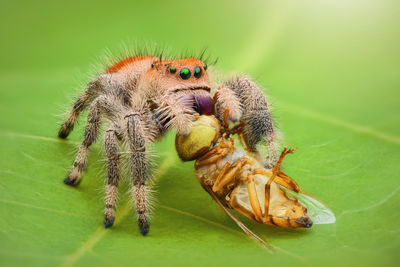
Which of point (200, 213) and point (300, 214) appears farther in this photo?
point (200, 213)

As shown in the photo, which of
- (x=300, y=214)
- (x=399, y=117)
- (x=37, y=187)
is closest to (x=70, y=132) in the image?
(x=37, y=187)

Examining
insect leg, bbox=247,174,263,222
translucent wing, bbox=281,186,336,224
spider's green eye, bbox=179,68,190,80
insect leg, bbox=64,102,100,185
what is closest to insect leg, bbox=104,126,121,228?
insect leg, bbox=64,102,100,185

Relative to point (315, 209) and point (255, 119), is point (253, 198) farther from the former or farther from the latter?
point (255, 119)

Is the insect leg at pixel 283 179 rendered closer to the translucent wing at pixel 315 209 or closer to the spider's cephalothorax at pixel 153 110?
the translucent wing at pixel 315 209

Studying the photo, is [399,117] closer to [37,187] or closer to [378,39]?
[378,39]

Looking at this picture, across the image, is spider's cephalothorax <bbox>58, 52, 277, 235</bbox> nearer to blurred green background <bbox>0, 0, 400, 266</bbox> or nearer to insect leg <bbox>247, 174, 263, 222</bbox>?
blurred green background <bbox>0, 0, 400, 266</bbox>

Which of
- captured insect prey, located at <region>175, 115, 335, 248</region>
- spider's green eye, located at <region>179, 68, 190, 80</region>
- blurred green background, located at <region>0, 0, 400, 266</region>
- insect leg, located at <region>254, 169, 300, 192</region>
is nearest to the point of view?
A: blurred green background, located at <region>0, 0, 400, 266</region>

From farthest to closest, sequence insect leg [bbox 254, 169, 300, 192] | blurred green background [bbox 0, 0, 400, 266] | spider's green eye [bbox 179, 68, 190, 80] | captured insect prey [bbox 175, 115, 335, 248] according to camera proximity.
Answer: spider's green eye [bbox 179, 68, 190, 80] < insect leg [bbox 254, 169, 300, 192] < captured insect prey [bbox 175, 115, 335, 248] < blurred green background [bbox 0, 0, 400, 266]
